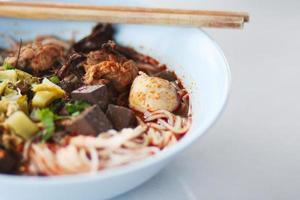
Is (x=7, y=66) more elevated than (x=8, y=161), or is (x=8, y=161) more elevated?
(x=7, y=66)

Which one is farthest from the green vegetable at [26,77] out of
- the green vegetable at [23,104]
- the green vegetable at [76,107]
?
the green vegetable at [76,107]

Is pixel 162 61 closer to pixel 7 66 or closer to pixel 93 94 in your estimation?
pixel 93 94

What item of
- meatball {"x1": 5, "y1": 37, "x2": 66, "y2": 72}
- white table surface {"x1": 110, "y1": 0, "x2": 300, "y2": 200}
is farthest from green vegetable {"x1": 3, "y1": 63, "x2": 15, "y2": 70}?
white table surface {"x1": 110, "y1": 0, "x2": 300, "y2": 200}

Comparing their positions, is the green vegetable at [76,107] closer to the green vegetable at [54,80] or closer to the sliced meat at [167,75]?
the green vegetable at [54,80]

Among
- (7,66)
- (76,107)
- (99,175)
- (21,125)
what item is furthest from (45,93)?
(99,175)

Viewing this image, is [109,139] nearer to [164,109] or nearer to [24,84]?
[164,109]
